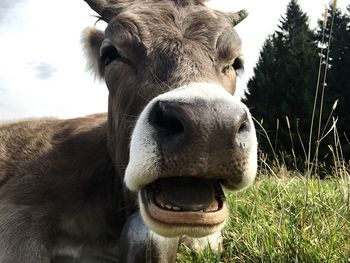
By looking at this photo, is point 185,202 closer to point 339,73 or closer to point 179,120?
point 179,120

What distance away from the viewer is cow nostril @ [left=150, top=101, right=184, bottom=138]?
260 cm

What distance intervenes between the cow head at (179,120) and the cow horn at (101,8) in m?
0.56

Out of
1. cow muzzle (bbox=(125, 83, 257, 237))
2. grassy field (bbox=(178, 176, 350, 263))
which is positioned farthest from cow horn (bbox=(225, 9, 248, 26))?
cow muzzle (bbox=(125, 83, 257, 237))

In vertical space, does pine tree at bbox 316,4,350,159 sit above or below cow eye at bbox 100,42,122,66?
below

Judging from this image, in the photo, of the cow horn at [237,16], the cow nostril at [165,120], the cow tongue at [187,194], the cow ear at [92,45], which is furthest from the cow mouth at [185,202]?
the cow horn at [237,16]

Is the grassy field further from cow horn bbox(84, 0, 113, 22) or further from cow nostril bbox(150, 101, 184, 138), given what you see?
cow horn bbox(84, 0, 113, 22)

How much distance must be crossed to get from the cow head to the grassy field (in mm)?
1025

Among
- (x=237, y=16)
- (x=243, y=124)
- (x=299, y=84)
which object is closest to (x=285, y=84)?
(x=299, y=84)

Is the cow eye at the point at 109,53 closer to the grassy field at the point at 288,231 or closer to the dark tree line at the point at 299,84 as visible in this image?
the grassy field at the point at 288,231

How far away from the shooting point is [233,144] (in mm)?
2635

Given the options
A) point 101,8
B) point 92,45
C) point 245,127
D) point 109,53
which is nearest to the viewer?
point 245,127

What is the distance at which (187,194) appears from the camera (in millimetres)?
2820

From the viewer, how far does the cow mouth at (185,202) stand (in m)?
2.71

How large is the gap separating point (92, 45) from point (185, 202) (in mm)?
2454
